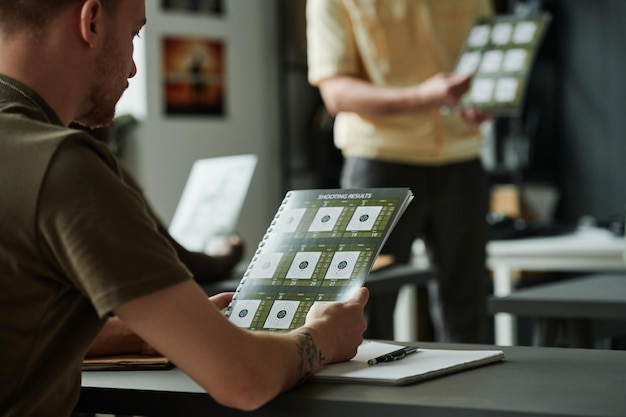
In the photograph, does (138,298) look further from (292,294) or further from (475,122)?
(475,122)

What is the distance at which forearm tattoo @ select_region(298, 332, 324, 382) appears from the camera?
4.25ft

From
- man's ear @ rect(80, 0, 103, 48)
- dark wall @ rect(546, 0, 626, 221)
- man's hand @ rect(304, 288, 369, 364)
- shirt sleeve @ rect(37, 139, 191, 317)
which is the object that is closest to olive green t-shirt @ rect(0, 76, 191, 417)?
shirt sleeve @ rect(37, 139, 191, 317)

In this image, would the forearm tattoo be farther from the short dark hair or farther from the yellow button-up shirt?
the yellow button-up shirt

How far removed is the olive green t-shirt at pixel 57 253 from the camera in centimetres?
114

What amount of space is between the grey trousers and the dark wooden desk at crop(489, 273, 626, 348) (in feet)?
2.01

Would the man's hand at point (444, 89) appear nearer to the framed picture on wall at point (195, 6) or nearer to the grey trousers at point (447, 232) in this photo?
the grey trousers at point (447, 232)

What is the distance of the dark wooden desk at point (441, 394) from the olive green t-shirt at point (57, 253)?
0.12 meters

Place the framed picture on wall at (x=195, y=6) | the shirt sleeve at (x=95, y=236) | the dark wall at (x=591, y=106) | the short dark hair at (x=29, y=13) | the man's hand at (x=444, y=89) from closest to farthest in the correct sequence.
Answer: the shirt sleeve at (x=95, y=236) → the short dark hair at (x=29, y=13) → the man's hand at (x=444, y=89) → the framed picture on wall at (x=195, y=6) → the dark wall at (x=591, y=106)

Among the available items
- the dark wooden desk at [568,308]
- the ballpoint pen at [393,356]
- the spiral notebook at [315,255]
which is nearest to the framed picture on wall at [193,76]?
the dark wooden desk at [568,308]

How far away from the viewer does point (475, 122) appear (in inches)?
119

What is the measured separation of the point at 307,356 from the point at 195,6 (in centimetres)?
493

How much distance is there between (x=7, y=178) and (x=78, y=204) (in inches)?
3.4

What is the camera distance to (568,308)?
84.2 inches

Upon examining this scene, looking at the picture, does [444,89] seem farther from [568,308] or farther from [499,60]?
[568,308]
